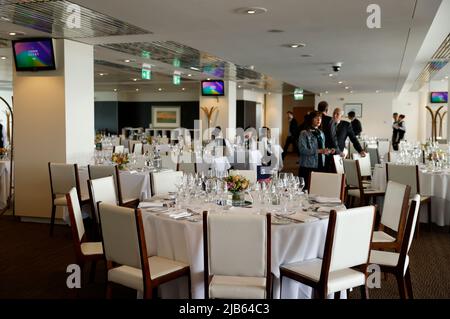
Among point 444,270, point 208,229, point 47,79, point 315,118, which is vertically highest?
point 47,79

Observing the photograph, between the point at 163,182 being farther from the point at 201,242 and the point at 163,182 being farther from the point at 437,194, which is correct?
the point at 437,194

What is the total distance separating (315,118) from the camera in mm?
7008

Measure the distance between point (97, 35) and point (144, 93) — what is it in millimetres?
15496

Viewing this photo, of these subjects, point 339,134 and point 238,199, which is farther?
point 339,134

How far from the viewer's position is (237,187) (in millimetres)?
4219

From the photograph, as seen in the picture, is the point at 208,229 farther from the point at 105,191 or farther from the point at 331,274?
the point at 105,191

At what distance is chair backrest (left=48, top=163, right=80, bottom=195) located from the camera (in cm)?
662

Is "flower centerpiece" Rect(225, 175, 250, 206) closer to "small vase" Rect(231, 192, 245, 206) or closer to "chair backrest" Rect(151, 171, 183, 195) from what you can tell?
"small vase" Rect(231, 192, 245, 206)

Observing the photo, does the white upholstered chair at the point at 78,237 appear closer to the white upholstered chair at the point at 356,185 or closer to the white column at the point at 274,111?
the white upholstered chair at the point at 356,185

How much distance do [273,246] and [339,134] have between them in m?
5.93

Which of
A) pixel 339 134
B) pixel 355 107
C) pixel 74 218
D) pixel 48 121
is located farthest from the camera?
pixel 355 107

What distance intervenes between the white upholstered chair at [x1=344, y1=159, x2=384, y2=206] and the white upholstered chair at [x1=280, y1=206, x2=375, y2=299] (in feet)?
12.8

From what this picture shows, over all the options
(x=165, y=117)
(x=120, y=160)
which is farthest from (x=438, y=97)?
(x=120, y=160)
